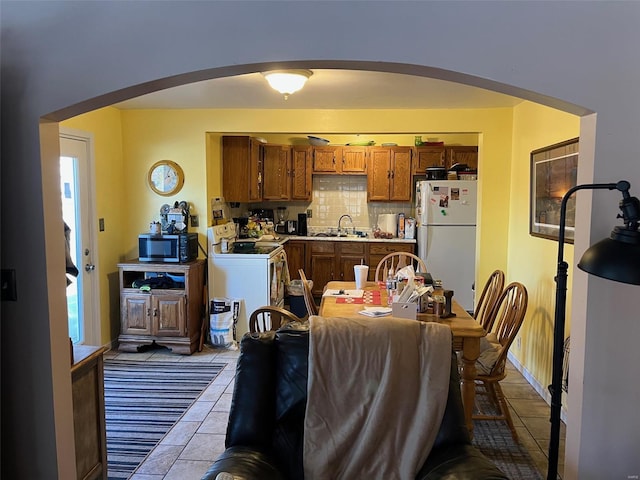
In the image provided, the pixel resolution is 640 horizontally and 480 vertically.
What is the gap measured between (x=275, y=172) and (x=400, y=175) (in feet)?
5.62

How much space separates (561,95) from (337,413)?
54.9 inches

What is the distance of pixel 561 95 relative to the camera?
1604mm

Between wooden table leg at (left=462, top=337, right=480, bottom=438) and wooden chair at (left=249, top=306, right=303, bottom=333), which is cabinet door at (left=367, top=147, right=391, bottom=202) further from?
wooden table leg at (left=462, top=337, right=480, bottom=438)

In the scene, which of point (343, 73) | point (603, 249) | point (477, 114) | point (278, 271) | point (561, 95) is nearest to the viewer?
point (603, 249)

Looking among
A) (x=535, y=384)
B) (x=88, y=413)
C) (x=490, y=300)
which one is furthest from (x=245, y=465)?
(x=535, y=384)

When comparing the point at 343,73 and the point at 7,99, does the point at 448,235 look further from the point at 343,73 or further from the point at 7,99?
the point at 7,99

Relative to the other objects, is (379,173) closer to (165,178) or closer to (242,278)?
(242,278)

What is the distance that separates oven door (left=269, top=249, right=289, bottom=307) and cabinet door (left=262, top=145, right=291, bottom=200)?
55.0 inches

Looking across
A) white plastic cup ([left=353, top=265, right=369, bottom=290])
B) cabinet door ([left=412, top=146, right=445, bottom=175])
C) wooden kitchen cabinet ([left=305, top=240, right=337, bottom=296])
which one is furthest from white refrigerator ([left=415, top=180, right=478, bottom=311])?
white plastic cup ([left=353, top=265, right=369, bottom=290])

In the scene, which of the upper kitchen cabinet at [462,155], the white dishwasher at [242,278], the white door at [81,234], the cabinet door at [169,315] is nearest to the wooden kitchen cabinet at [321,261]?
the white dishwasher at [242,278]

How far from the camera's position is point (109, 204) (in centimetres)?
439

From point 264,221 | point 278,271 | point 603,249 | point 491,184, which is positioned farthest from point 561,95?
point 264,221

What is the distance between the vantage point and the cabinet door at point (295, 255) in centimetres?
634

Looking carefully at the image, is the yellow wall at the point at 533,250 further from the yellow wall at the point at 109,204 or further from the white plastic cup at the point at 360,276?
the yellow wall at the point at 109,204
